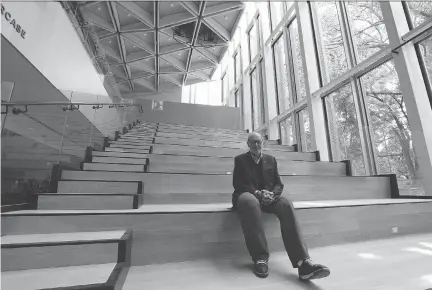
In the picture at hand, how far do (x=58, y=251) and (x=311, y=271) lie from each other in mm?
1453

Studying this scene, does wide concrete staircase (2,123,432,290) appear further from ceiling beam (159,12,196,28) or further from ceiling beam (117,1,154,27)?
ceiling beam (159,12,196,28)

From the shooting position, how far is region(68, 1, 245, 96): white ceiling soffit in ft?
30.3

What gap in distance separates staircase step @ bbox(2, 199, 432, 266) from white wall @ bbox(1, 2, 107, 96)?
2.04 m

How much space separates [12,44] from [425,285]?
389cm

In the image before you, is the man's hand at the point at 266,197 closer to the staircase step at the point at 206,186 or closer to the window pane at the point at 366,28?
the staircase step at the point at 206,186

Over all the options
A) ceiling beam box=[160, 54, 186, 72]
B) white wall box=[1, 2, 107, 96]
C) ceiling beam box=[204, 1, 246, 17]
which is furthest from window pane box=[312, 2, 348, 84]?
ceiling beam box=[160, 54, 186, 72]

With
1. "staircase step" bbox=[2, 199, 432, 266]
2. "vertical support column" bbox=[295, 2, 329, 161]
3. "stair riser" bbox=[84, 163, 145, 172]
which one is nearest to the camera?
"staircase step" bbox=[2, 199, 432, 266]

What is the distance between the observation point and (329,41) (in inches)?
207

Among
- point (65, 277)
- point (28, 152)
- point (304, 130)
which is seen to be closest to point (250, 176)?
point (65, 277)

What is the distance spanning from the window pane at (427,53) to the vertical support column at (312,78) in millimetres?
2162

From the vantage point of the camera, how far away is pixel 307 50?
5.51 metres

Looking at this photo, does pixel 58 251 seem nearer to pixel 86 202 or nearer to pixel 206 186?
pixel 86 202

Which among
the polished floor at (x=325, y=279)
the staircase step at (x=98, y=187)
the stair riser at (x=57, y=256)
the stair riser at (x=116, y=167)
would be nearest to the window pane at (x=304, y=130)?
the polished floor at (x=325, y=279)

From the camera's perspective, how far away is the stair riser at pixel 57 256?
1.21m
